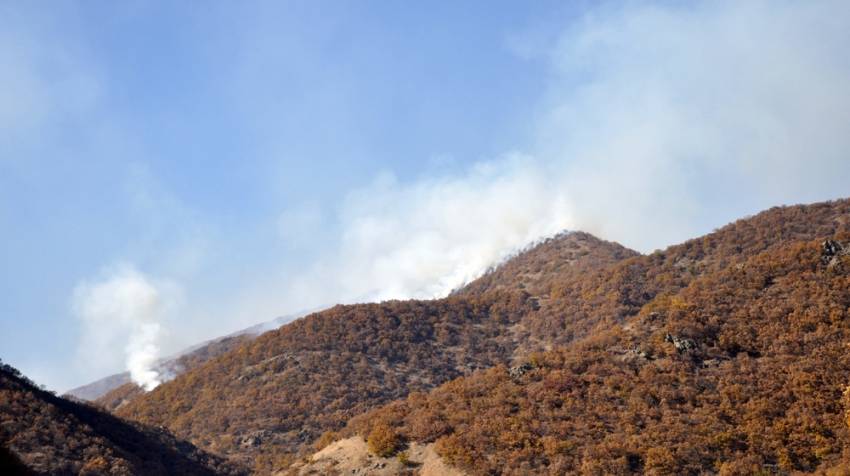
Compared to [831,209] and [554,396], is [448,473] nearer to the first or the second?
[554,396]

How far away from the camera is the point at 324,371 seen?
7575 centimetres

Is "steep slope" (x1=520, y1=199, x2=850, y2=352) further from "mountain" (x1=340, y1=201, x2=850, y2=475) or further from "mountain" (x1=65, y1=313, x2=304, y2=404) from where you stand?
"mountain" (x1=65, y1=313, x2=304, y2=404)

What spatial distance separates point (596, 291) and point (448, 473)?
55.5 meters

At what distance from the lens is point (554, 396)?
3909 cm

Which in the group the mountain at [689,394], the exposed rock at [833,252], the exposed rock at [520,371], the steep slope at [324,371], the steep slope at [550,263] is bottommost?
the mountain at [689,394]

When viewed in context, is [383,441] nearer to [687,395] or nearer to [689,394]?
[687,395]

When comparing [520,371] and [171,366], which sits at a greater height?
[171,366]

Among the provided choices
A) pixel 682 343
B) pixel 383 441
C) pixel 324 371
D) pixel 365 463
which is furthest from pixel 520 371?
pixel 324 371

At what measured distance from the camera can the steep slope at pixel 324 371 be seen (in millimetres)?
65562

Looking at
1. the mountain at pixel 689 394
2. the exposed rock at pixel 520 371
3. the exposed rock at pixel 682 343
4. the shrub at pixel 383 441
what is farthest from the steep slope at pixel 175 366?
the exposed rock at pixel 682 343

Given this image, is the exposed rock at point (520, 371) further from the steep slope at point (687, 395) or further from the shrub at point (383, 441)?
the shrub at point (383, 441)

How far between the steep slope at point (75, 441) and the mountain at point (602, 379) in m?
8.90

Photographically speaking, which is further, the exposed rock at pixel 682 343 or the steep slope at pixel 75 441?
the exposed rock at pixel 682 343

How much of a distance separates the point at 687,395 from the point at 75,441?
39.5 m
